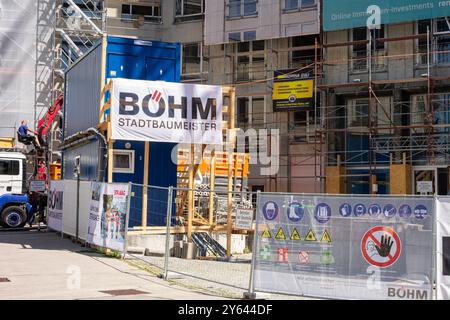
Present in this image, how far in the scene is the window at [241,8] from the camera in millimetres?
41009

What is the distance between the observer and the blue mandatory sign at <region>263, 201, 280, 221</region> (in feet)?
39.2

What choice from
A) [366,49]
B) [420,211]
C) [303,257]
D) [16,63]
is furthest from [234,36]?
[420,211]

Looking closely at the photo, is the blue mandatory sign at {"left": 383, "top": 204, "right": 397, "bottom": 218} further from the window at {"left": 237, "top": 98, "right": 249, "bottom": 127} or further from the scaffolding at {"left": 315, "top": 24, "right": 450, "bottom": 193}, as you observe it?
the window at {"left": 237, "top": 98, "right": 249, "bottom": 127}

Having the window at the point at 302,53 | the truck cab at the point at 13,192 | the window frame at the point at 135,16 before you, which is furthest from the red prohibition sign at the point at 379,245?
the window frame at the point at 135,16

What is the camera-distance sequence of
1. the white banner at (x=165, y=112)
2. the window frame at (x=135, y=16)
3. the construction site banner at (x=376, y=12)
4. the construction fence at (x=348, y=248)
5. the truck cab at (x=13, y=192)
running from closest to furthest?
the construction fence at (x=348, y=248) < the white banner at (x=165, y=112) < the truck cab at (x=13, y=192) < the construction site banner at (x=376, y=12) < the window frame at (x=135, y=16)

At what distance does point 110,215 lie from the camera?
696 inches

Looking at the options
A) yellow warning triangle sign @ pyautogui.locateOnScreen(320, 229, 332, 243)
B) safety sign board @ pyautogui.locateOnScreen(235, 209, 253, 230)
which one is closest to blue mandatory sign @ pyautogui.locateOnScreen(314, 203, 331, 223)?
yellow warning triangle sign @ pyautogui.locateOnScreen(320, 229, 332, 243)

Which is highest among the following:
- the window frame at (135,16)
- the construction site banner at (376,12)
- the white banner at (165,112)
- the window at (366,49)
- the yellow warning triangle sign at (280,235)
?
the window frame at (135,16)

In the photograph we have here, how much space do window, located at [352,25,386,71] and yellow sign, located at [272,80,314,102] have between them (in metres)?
2.57

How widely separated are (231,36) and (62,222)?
21.4 metres

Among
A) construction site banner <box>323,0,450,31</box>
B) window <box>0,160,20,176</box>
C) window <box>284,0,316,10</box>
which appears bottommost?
window <box>0,160,20,176</box>

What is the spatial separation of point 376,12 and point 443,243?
2642 centimetres

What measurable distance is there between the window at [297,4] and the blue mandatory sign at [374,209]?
2944 cm

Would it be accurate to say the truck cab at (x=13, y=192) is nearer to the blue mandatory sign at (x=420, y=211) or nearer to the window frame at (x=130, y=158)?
the window frame at (x=130, y=158)
